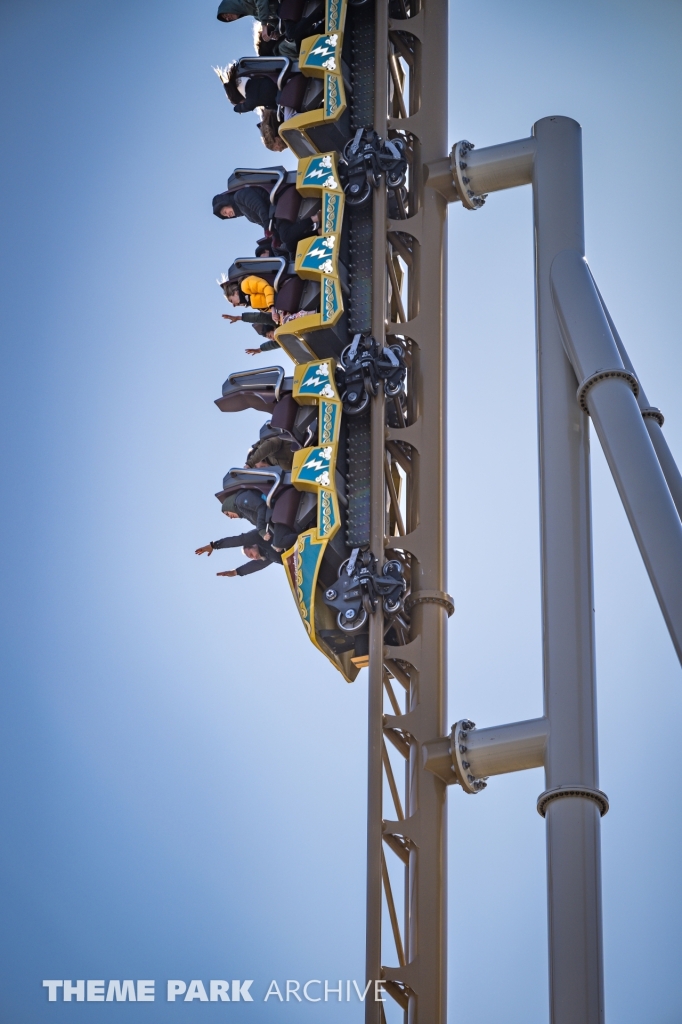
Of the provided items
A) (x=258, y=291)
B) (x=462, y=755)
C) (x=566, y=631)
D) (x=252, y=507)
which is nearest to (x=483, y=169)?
(x=258, y=291)

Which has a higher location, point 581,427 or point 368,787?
point 581,427

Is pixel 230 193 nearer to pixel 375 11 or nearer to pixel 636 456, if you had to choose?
pixel 375 11

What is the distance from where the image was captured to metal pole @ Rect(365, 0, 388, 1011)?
41.2 feet

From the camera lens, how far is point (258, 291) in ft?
52.1

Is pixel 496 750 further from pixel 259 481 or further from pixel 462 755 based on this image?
pixel 259 481

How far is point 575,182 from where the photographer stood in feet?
47.9

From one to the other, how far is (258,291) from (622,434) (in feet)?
15.2

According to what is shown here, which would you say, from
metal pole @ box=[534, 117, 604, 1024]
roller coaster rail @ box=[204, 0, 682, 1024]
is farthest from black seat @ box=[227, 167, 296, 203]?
metal pole @ box=[534, 117, 604, 1024]

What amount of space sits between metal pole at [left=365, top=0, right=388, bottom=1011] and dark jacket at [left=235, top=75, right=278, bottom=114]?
1217 mm

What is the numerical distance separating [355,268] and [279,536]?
2.53 m

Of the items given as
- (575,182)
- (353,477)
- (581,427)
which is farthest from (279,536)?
(575,182)

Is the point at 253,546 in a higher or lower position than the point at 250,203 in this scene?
lower

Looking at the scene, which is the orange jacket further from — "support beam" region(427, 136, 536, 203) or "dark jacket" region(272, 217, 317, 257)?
Answer: "support beam" region(427, 136, 536, 203)

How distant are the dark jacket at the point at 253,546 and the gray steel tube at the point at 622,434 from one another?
317 cm
